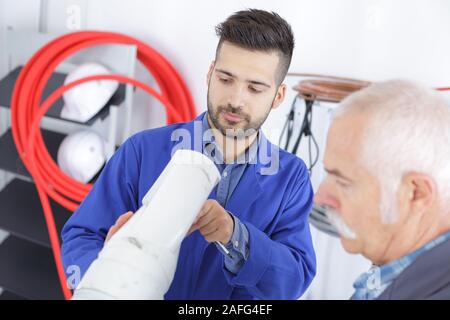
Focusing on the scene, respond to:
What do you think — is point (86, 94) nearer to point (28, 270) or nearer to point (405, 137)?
point (28, 270)

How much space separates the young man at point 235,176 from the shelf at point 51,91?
2.74ft

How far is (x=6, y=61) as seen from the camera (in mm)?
1979

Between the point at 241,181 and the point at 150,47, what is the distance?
0.96m

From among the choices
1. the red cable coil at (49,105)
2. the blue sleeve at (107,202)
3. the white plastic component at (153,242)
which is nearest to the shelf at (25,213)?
the red cable coil at (49,105)

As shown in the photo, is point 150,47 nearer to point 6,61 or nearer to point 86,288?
point 6,61

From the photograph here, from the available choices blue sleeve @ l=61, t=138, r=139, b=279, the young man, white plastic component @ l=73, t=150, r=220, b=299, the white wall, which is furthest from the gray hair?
the white wall

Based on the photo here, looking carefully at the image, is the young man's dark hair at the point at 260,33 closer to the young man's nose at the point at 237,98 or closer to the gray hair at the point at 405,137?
the young man's nose at the point at 237,98

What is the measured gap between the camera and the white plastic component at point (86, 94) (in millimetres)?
1715

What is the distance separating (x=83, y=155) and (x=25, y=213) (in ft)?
1.28

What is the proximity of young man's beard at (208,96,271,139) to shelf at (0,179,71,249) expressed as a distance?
3.47 ft

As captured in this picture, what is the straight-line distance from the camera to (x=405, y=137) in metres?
0.57

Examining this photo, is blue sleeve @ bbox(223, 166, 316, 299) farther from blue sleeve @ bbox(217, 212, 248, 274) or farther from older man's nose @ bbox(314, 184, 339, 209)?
older man's nose @ bbox(314, 184, 339, 209)

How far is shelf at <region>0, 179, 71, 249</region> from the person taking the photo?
181 centimetres

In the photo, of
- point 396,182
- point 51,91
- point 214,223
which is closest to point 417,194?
point 396,182
